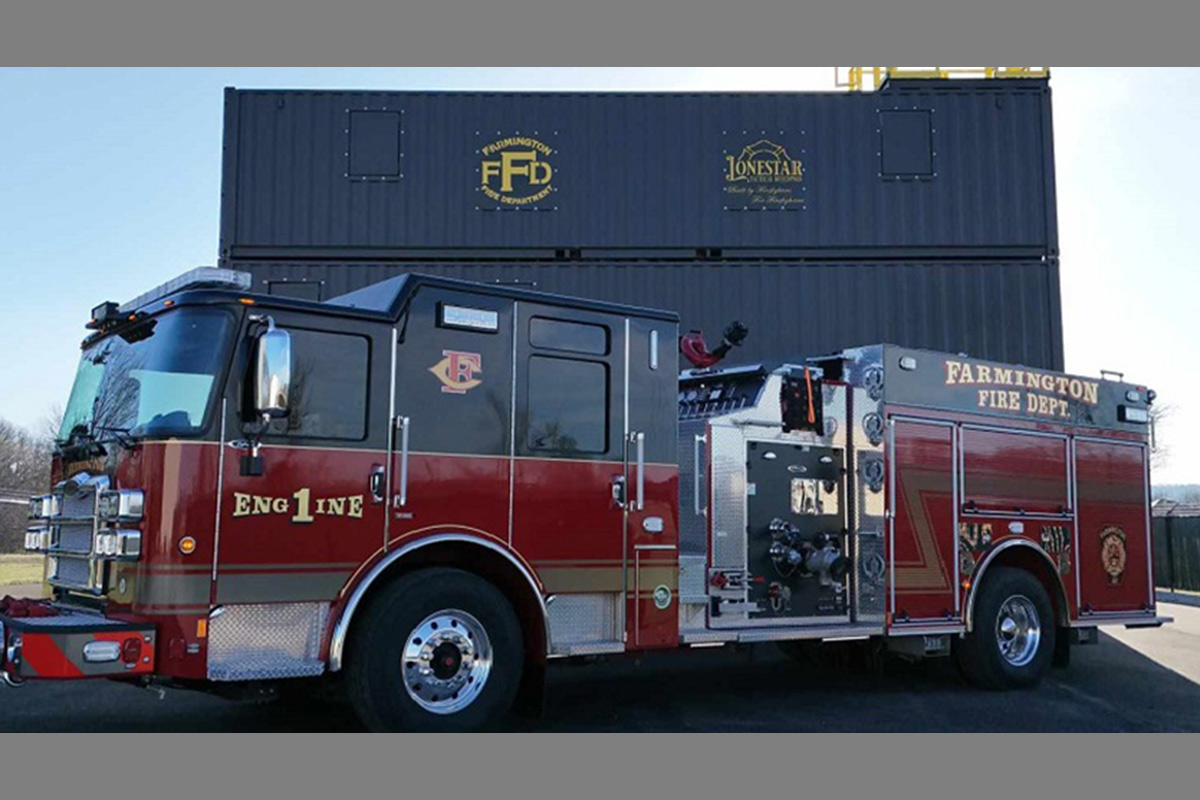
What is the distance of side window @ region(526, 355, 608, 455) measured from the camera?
21.9 feet

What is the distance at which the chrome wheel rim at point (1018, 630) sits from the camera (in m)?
9.16

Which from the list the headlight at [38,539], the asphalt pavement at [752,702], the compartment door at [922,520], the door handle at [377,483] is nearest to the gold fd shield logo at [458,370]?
the door handle at [377,483]

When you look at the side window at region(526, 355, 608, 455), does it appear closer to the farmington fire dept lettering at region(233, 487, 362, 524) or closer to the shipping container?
the farmington fire dept lettering at region(233, 487, 362, 524)

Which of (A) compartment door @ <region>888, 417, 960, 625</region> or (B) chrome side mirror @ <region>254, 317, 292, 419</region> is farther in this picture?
(A) compartment door @ <region>888, 417, 960, 625</region>

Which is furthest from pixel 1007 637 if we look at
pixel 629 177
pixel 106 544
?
pixel 106 544

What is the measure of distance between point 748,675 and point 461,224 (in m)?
5.87

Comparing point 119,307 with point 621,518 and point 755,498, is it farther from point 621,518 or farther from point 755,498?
point 755,498

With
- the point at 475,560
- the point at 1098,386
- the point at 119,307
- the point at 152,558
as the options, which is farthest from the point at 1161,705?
the point at 119,307

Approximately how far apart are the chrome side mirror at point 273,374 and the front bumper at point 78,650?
1.18 m

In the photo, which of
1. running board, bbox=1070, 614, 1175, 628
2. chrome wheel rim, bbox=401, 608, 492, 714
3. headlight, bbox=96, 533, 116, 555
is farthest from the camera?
running board, bbox=1070, 614, 1175, 628

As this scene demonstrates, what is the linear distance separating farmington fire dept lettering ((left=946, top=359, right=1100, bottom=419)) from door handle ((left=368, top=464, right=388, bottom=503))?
495cm

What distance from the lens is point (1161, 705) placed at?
849cm

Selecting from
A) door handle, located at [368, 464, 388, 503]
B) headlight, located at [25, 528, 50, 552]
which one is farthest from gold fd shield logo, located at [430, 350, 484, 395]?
headlight, located at [25, 528, 50, 552]

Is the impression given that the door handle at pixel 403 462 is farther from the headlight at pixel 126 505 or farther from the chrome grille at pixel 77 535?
the chrome grille at pixel 77 535
